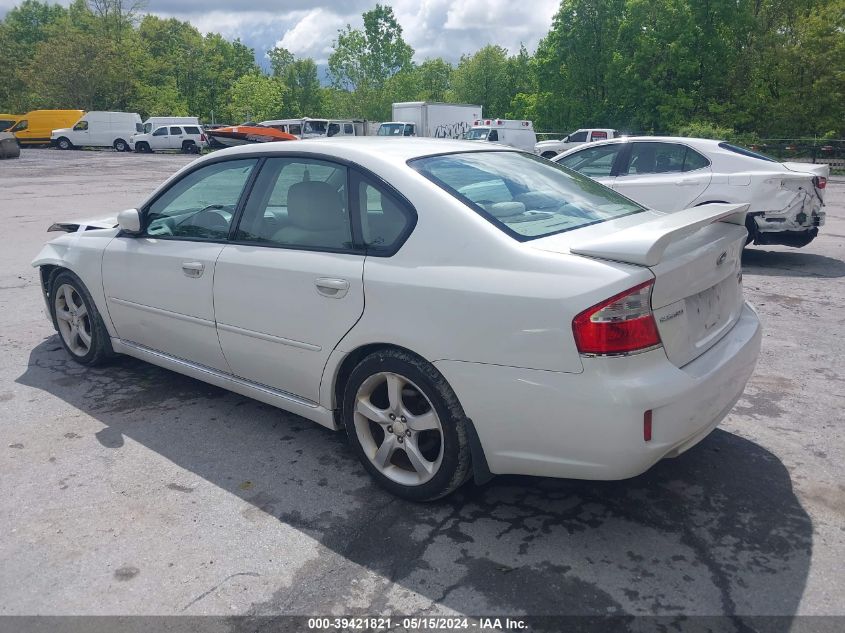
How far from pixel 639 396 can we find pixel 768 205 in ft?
22.2

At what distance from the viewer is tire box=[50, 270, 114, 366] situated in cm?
479

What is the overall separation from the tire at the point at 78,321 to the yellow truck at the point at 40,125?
47955 millimetres


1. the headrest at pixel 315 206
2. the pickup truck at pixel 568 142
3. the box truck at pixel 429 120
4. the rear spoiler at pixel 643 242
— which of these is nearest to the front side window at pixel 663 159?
the rear spoiler at pixel 643 242

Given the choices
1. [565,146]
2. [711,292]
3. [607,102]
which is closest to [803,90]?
[607,102]

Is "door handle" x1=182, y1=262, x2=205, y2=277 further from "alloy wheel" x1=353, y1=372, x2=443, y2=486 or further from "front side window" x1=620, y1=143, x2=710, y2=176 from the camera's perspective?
"front side window" x1=620, y1=143, x2=710, y2=176

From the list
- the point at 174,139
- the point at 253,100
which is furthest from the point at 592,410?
the point at 253,100

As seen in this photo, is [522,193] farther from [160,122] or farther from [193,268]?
[160,122]

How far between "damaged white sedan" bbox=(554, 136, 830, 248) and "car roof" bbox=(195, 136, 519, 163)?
4704 mm

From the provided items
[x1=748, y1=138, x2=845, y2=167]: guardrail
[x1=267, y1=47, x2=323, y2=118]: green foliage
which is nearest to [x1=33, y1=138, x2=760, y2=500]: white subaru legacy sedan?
[x1=748, y1=138, x2=845, y2=167]: guardrail

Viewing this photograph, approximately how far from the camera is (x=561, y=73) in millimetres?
48000

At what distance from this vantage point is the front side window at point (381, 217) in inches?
124

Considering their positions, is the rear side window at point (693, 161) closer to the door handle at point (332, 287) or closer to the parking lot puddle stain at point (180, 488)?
the door handle at point (332, 287)

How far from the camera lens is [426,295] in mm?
2928

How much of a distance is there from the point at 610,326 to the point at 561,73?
49.2 m
